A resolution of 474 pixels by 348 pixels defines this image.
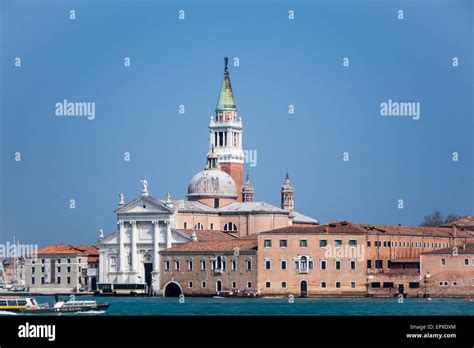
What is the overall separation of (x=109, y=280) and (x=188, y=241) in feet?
19.2

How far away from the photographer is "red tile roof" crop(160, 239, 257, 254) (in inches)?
2990

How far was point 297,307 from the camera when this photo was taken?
5975 centimetres

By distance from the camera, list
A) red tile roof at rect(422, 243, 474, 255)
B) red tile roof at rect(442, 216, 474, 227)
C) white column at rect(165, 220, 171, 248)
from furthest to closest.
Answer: red tile roof at rect(442, 216, 474, 227), white column at rect(165, 220, 171, 248), red tile roof at rect(422, 243, 474, 255)

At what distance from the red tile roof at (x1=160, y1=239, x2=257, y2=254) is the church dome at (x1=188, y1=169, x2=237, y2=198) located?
11.1 meters

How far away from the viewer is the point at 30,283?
302 feet

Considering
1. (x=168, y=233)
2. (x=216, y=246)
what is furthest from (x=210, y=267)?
(x=168, y=233)

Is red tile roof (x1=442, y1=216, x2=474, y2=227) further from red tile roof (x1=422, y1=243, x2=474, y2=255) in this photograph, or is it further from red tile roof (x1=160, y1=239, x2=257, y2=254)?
red tile roof (x1=160, y1=239, x2=257, y2=254)

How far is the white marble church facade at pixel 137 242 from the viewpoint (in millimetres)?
83312

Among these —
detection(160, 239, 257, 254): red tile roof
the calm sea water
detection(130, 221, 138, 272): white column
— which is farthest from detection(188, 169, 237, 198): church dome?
the calm sea water

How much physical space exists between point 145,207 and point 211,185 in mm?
7806
